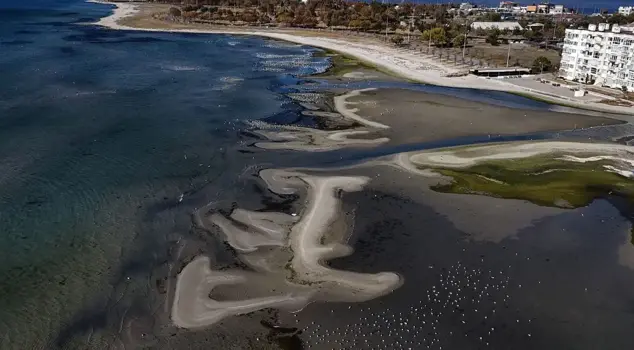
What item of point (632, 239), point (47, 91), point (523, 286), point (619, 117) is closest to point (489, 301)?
point (523, 286)

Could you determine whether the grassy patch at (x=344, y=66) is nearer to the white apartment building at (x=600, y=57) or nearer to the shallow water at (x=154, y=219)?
the shallow water at (x=154, y=219)

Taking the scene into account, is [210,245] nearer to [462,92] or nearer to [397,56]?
[462,92]

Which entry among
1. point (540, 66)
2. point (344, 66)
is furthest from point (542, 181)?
point (344, 66)

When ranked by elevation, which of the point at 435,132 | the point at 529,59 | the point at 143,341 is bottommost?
the point at 143,341

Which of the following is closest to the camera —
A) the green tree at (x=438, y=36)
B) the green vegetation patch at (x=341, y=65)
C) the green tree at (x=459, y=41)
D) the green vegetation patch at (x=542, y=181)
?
the green vegetation patch at (x=542, y=181)

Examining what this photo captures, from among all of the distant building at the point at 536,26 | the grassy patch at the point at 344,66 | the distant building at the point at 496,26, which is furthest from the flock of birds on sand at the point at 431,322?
the distant building at the point at 536,26

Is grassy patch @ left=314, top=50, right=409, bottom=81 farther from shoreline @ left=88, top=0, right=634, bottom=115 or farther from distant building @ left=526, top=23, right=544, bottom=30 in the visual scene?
distant building @ left=526, top=23, right=544, bottom=30

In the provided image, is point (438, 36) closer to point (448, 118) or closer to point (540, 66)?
point (540, 66)
